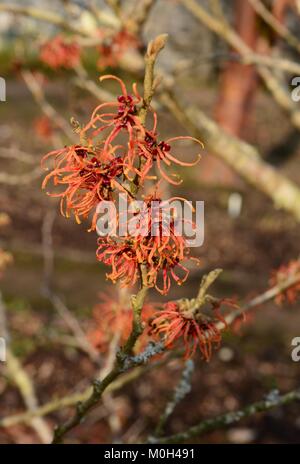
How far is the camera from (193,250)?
7691 millimetres

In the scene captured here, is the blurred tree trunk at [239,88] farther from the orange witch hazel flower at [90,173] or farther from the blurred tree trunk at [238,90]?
the orange witch hazel flower at [90,173]

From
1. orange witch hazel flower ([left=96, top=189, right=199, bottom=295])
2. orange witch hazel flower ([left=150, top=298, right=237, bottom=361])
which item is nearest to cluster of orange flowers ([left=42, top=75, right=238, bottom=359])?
orange witch hazel flower ([left=96, top=189, right=199, bottom=295])

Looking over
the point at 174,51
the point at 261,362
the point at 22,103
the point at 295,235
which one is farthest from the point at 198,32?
the point at 261,362

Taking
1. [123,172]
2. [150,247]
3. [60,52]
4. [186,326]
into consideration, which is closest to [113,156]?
[123,172]

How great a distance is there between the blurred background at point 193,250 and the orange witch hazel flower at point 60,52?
6 cm

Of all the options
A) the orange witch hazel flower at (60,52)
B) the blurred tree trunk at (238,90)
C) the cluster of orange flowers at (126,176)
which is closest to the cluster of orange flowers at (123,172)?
the cluster of orange flowers at (126,176)

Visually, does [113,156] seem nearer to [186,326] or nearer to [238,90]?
[186,326]

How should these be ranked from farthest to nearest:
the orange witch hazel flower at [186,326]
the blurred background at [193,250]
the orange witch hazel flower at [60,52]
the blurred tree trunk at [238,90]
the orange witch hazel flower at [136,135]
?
the blurred tree trunk at [238,90]
the orange witch hazel flower at [60,52]
the blurred background at [193,250]
the orange witch hazel flower at [186,326]
the orange witch hazel flower at [136,135]

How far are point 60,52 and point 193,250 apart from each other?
13.7 ft

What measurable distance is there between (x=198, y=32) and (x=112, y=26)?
943 centimetres

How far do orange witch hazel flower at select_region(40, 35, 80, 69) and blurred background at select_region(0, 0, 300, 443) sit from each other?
0.06 m

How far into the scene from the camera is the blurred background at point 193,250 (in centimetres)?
333
